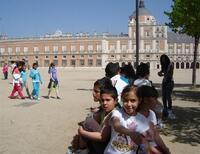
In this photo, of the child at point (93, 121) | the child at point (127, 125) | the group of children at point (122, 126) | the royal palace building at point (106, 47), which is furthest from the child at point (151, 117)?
the royal palace building at point (106, 47)

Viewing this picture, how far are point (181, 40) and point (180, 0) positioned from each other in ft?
335

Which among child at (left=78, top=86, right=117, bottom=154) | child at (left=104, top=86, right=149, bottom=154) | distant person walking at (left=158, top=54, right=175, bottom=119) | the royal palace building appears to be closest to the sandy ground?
distant person walking at (left=158, top=54, right=175, bottom=119)

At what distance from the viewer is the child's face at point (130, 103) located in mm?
3961

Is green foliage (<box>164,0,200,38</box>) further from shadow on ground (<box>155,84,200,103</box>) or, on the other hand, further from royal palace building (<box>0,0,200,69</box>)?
royal palace building (<box>0,0,200,69</box>)

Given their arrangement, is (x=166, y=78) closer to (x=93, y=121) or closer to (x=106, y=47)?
(x=93, y=121)

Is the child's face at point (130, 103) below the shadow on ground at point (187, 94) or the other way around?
the other way around

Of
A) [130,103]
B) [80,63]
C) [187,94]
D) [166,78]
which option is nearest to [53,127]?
[166,78]

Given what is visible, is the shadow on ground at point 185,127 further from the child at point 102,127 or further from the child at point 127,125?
the child at point 127,125

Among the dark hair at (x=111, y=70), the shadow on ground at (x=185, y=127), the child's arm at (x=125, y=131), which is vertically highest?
the dark hair at (x=111, y=70)

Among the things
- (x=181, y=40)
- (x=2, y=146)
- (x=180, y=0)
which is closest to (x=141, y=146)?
(x=2, y=146)

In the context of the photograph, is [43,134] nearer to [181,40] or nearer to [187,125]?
[187,125]

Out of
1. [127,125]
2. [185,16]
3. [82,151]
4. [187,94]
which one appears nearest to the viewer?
[127,125]

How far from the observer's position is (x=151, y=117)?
4547 mm

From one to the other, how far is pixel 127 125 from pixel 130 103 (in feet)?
0.70
